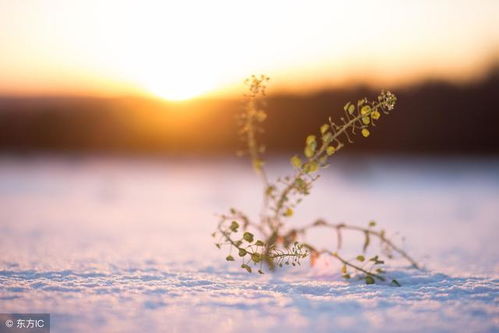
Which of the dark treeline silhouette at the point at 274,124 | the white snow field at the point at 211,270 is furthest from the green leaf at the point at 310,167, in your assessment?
the dark treeline silhouette at the point at 274,124

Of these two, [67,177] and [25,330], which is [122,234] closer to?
[25,330]

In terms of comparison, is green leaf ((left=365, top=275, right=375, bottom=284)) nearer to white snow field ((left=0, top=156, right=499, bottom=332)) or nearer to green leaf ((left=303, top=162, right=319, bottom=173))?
white snow field ((left=0, top=156, right=499, bottom=332))

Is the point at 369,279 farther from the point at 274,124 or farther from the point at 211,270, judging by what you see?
the point at 274,124

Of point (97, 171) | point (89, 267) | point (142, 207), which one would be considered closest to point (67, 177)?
point (97, 171)

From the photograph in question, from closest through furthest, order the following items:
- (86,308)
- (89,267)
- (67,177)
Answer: (86,308) < (89,267) < (67,177)

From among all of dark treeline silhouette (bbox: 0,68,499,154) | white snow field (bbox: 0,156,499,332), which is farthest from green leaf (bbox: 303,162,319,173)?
dark treeline silhouette (bbox: 0,68,499,154)

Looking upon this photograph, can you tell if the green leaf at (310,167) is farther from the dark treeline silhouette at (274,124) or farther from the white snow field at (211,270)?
the dark treeline silhouette at (274,124)
